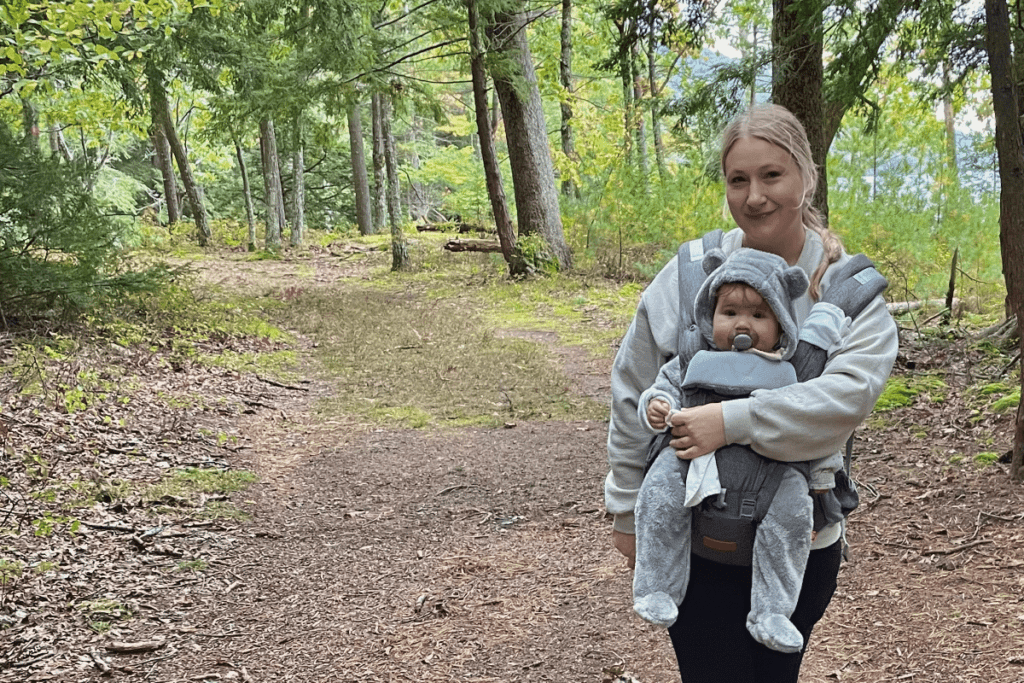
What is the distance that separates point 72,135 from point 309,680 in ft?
99.4

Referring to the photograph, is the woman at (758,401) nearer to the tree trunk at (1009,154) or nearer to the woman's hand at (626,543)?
the woman's hand at (626,543)

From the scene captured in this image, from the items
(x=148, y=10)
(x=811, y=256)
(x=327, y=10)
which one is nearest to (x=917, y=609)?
(x=811, y=256)

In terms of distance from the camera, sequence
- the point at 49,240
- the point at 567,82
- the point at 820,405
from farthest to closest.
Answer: the point at 567,82 < the point at 49,240 < the point at 820,405

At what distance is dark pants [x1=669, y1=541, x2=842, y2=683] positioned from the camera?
1812 millimetres

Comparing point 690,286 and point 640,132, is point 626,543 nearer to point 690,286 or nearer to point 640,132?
point 690,286

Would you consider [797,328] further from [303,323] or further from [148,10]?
[303,323]

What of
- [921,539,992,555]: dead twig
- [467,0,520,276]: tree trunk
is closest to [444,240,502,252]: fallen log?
[467,0,520,276]: tree trunk

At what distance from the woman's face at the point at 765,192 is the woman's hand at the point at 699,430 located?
1.38 feet

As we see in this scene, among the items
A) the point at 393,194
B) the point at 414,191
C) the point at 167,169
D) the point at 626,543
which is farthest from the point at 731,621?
the point at 414,191

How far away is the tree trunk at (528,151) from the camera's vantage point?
14398mm

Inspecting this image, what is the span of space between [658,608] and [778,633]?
243 millimetres

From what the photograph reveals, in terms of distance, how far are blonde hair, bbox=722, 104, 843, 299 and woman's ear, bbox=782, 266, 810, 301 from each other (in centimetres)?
5

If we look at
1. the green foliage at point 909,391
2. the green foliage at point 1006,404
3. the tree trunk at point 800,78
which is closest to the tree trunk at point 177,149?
the tree trunk at point 800,78

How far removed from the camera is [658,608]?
175 cm
